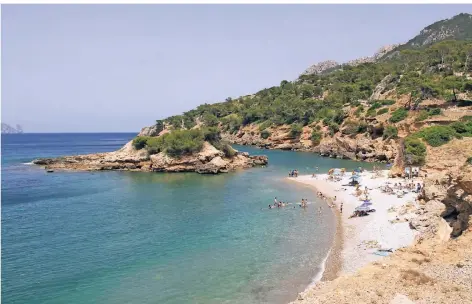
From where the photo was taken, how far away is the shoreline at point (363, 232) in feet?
73.2

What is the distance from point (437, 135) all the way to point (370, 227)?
33.4 metres

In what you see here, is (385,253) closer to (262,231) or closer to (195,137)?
(262,231)

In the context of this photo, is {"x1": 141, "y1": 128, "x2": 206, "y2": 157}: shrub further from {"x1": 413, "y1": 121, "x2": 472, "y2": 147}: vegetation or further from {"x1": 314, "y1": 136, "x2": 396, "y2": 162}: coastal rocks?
{"x1": 413, "y1": 121, "x2": 472, "y2": 147}: vegetation

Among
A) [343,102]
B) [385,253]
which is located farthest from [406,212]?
[343,102]

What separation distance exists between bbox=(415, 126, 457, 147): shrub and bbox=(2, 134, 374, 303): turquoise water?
22235 mm

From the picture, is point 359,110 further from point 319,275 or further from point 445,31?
point 445,31

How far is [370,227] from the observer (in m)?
29.2

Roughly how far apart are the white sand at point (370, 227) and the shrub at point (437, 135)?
498 inches

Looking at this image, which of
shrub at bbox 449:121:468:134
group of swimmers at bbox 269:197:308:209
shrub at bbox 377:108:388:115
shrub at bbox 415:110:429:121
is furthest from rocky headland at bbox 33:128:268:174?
shrub at bbox 449:121:468:134

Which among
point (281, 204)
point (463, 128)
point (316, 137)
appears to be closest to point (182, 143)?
point (281, 204)

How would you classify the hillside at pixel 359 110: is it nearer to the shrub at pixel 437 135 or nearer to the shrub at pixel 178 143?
the shrub at pixel 437 135

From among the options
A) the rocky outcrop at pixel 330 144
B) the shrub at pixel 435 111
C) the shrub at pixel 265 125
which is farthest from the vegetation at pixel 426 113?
the shrub at pixel 265 125

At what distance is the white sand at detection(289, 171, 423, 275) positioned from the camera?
2339cm

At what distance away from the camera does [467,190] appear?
1820 centimetres
